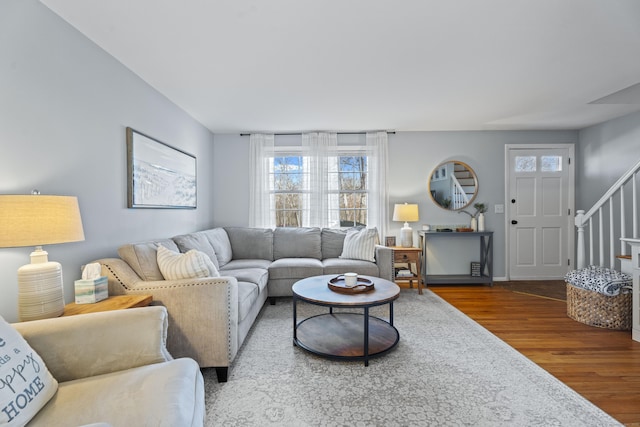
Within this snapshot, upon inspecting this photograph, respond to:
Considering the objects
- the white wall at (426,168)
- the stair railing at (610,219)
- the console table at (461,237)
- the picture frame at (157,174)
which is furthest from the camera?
the white wall at (426,168)

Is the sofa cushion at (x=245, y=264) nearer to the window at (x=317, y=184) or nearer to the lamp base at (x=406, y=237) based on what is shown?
the window at (x=317, y=184)

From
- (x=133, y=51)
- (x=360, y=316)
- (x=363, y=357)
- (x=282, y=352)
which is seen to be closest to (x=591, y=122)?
(x=360, y=316)

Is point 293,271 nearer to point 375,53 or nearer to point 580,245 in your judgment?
point 375,53

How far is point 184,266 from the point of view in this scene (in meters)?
2.12

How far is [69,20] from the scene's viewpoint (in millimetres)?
1871

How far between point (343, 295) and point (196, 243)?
166 cm

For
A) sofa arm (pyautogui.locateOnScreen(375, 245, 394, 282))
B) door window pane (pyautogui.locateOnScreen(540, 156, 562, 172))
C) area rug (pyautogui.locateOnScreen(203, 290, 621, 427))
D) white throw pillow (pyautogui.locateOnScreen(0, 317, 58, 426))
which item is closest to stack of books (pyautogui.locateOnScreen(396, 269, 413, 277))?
sofa arm (pyautogui.locateOnScreen(375, 245, 394, 282))

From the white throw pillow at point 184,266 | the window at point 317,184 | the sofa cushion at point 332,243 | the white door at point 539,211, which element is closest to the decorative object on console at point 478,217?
the white door at point 539,211

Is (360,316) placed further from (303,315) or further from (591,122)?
(591,122)

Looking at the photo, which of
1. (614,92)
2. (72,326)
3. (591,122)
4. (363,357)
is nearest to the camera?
(72,326)

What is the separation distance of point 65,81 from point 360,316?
9.53ft

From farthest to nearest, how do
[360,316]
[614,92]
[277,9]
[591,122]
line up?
1. [591,122]
2. [614,92]
3. [360,316]
4. [277,9]

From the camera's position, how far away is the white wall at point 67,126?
1564mm

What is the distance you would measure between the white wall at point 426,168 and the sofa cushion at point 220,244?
73cm
